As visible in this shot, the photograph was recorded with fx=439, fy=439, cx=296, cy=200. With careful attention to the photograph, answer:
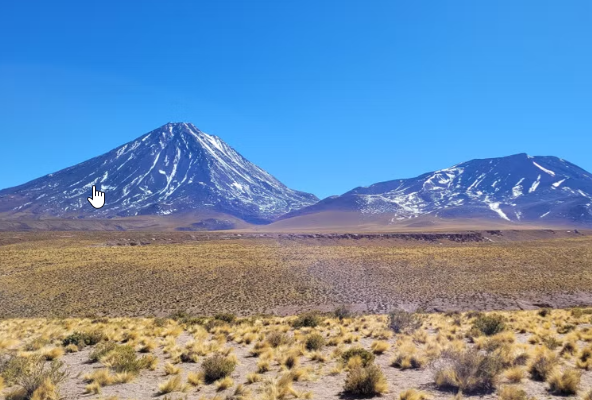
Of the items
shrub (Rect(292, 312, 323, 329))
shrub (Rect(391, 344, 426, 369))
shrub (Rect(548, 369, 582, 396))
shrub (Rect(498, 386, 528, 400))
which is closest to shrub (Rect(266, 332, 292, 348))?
shrub (Rect(391, 344, 426, 369))

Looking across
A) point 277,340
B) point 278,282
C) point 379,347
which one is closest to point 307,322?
point 277,340

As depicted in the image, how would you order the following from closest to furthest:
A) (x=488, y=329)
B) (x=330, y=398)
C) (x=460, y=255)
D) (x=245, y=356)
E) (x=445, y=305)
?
(x=330, y=398) → (x=245, y=356) → (x=488, y=329) → (x=445, y=305) → (x=460, y=255)

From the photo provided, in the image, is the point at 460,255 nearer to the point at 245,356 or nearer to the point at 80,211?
the point at 245,356

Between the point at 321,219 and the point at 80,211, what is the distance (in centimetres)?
10578

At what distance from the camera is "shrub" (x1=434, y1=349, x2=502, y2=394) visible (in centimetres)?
800

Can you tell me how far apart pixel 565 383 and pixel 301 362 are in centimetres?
543

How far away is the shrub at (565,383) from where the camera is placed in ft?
25.2

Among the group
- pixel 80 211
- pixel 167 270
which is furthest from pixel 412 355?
pixel 80 211

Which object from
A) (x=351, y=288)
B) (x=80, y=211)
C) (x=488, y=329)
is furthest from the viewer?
(x=80, y=211)

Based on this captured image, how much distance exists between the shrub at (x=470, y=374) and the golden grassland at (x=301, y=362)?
0.06ft

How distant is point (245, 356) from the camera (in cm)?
1145

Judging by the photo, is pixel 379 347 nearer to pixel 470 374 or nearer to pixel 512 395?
pixel 470 374

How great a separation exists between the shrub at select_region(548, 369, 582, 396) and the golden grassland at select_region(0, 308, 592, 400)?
0.02 m

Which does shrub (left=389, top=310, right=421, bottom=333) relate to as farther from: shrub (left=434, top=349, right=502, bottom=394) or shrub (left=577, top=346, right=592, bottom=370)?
shrub (left=434, top=349, right=502, bottom=394)
